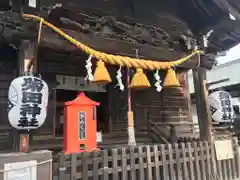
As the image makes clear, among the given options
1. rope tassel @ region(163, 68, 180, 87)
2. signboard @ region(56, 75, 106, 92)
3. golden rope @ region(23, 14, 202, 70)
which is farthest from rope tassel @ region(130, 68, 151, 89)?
signboard @ region(56, 75, 106, 92)

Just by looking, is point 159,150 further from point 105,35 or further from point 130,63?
point 105,35

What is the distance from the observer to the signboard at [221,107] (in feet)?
19.8

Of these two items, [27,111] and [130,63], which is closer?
[27,111]

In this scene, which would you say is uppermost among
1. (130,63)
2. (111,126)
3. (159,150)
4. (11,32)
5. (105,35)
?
(105,35)

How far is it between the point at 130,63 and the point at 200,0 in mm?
3098

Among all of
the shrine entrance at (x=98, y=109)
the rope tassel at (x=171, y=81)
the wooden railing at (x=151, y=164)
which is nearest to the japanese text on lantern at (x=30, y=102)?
the wooden railing at (x=151, y=164)

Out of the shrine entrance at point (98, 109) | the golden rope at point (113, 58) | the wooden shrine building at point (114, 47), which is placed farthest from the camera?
the shrine entrance at point (98, 109)

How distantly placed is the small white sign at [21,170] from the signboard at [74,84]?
334 centimetres

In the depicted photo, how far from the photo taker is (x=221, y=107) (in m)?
6.07

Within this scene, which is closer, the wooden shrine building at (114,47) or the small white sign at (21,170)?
the small white sign at (21,170)

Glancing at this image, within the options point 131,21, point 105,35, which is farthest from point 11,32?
point 131,21

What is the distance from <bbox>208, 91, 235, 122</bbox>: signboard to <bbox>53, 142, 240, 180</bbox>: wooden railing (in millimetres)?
802

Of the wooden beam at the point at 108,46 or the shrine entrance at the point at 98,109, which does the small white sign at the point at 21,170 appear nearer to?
the wooden beam at the point at 108,46

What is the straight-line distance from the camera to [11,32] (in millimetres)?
3914
